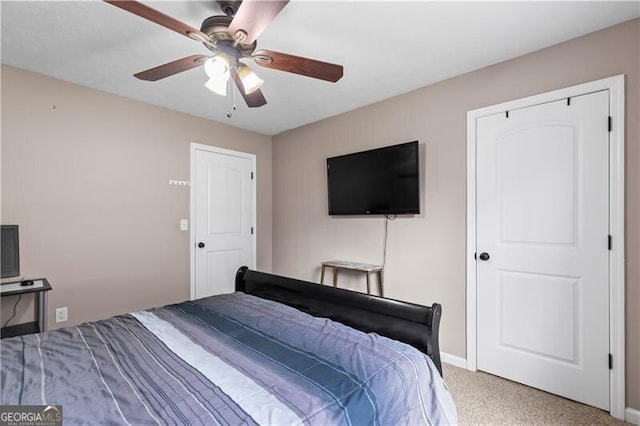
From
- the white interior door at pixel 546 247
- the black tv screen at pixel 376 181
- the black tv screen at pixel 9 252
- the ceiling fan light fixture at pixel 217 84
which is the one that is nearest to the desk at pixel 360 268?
the black tv screen at pixel 376 181

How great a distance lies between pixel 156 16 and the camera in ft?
4.30

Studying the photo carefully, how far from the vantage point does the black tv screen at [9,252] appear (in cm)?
227

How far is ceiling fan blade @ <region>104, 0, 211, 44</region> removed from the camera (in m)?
1.20

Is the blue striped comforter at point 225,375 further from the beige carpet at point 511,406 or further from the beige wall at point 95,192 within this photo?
the beige wall at point 95,192

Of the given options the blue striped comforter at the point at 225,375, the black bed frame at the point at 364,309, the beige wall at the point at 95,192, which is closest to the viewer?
the blue striped comforter at the point at 225,375

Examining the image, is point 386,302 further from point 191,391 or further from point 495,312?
point 495,312

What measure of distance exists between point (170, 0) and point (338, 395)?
210 cm

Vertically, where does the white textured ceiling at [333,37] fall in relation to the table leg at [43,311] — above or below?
above

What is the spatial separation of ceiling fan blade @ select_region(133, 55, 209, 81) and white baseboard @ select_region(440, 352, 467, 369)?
9.35 ft

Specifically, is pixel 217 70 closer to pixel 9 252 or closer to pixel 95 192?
pixel 95 192

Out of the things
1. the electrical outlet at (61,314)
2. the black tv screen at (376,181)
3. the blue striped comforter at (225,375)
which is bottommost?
the electrical outlet at (61,314)

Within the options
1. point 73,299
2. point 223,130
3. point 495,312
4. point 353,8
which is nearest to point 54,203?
point 73,299

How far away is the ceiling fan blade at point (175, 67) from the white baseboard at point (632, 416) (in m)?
3.18

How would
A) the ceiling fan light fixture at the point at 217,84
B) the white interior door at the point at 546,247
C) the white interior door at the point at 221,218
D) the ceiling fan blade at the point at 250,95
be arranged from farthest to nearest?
1. the white interior door at the point at 221,218
2. the white interior door at the point at 546,247
3. the ceiling fan blade at the point at 250,95
4. the ceiling fan light fixture at the point at 217,84
